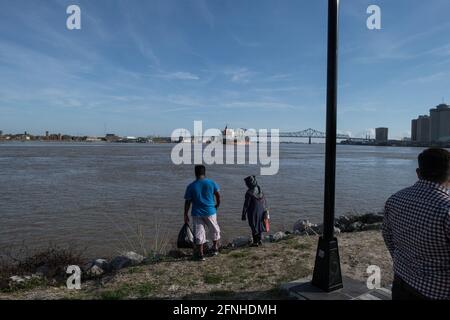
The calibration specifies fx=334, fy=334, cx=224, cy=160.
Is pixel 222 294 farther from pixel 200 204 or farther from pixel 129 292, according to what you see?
pixel 200 204

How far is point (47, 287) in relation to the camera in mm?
5164

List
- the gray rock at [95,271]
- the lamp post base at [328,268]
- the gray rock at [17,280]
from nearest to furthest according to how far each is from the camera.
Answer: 1. the lamp post base at [328,268]
2. the gray rock at [17,280]
3. the gray rock at [95,271]

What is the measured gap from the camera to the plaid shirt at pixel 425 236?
2330mm

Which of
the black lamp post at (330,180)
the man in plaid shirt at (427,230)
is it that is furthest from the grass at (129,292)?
the man in plaid shirt at (427,230)

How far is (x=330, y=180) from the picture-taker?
4.12 m

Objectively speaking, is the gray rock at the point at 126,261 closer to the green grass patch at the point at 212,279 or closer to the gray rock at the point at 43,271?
the gray rock at the point at 43,271

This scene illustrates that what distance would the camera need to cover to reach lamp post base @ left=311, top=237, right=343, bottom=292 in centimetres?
415

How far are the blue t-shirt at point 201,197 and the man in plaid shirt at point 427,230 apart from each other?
12.4ft

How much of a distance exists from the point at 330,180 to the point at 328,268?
1.09 meters

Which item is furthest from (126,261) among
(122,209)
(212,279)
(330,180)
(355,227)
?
(122,209)

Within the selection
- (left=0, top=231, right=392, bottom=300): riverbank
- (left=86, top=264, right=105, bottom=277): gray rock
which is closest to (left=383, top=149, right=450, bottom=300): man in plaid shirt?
(left=0, top=231, right=392, bottom=300): riverbank

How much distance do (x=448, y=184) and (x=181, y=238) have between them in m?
4.55
